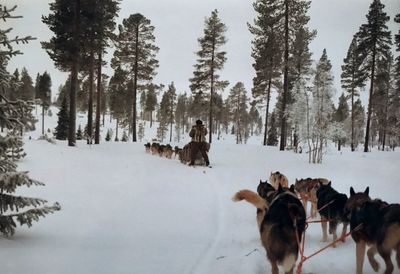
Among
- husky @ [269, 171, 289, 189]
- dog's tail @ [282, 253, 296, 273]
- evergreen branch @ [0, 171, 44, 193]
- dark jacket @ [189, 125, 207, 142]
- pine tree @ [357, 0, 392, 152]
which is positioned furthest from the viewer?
pine tree @ [357, 0, 392, 152]

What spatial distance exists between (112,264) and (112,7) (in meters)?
26.0

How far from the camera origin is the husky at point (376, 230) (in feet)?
14.6

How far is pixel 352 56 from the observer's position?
43438mm

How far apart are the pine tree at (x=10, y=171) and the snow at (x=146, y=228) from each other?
15.3 inches

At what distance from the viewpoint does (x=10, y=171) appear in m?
5.66

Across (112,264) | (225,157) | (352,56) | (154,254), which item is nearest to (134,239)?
(154,254)

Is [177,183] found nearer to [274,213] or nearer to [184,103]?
[274,213]

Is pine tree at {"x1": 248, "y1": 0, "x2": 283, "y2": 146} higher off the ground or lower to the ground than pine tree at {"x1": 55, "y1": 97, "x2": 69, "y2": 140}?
higher

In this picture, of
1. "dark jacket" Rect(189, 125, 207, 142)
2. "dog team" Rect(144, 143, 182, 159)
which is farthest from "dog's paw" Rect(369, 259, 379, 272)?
"dog team" Rect(144, 143, 182, 159)

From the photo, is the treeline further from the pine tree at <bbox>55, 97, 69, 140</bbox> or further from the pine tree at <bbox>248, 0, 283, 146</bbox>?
the pine tree at <bbox>55, 97, 69, 140</bbox>

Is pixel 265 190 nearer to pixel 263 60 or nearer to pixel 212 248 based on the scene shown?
pixel 212 248

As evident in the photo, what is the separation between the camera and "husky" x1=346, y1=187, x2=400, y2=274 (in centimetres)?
446

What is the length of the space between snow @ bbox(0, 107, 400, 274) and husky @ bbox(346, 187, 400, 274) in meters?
0.48

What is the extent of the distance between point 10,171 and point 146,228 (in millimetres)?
2816
